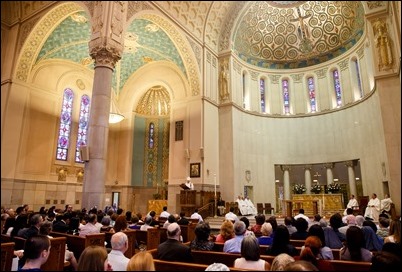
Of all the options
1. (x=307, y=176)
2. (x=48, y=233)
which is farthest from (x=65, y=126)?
(x=307, y=176)

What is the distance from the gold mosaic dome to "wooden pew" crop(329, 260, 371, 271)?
16.2m

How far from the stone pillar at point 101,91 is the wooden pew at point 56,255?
14.6 feet

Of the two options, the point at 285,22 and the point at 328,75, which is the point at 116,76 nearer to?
the point at 285,22

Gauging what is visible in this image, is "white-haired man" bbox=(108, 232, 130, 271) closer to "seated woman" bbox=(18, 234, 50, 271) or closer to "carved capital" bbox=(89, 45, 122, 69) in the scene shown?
"seated woman" bbox=(18, 234, 50, 271)

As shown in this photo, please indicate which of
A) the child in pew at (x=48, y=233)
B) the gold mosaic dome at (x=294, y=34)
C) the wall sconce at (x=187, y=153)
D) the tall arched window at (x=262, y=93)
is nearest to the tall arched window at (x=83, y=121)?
the wall sconce at (x=187, y=153)

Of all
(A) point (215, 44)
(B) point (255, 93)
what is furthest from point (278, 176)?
(A) point (215, 44)

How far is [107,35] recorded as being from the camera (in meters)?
10.0

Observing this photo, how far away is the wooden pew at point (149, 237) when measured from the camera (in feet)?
22.7

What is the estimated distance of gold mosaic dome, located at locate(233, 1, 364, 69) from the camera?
1856 centimetres

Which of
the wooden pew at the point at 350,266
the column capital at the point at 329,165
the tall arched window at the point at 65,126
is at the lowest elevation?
the wooden pew at the point at 350,266

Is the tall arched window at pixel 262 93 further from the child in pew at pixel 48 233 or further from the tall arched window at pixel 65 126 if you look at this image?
the child in pew at pixel 48 233

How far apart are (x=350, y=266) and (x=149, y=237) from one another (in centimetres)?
468

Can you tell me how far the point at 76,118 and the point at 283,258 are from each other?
1739cm

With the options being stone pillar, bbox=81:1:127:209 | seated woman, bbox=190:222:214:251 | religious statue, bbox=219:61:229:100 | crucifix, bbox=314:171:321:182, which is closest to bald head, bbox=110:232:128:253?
seated woman, bbox=190:222:214:251
